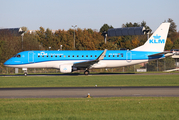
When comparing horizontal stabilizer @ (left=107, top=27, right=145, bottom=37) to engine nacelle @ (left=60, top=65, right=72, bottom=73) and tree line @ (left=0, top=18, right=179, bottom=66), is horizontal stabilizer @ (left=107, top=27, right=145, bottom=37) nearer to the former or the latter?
tree line @ (left=0, top=18, right=179, bottom=66)

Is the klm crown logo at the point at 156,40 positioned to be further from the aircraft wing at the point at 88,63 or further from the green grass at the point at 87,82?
the green grass at the point at 87,82

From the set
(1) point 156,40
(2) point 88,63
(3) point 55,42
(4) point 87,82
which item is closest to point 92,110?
(4) point 87,82

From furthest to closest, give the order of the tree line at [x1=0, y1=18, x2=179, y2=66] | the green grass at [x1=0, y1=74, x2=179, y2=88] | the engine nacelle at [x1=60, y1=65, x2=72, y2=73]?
1. the tree line at [x1=0, y1=18, x2=179, y2=66]
2. the engine nacelle at [x1=60, y1=65, x2=72, y2=73]
3. the green grass at [x1=0, y1=74, x2=179, y2=88]

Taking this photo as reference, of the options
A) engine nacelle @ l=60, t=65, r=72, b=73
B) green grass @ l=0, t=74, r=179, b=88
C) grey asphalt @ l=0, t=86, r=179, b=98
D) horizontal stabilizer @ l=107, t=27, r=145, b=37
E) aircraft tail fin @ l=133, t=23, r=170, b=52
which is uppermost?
horizontal stabilizer @ l=107, t=27, r=145, b=37

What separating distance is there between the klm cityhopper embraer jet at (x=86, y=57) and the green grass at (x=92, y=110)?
26.6 meters

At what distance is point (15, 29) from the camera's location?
3393 inches

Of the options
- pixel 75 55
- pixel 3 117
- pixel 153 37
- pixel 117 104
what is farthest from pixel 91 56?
pixel 3 117

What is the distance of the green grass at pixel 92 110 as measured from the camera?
11.0 meters

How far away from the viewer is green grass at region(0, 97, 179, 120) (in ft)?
36.1

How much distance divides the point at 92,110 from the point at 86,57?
97.2ft

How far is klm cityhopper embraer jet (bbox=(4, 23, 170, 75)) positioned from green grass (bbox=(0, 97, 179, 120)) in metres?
26.6

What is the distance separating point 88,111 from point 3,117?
3.84m

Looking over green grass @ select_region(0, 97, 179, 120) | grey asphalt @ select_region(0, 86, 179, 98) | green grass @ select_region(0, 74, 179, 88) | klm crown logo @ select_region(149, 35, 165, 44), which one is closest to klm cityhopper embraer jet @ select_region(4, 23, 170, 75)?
klm crown logo @ select_region(149, 35, 165, 44)

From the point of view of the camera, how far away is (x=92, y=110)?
493 inches
